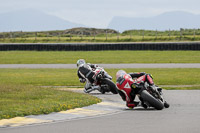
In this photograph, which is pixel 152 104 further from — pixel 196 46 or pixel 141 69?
pixel 196 46

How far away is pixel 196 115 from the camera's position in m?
12.4

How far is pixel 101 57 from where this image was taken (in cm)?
4278

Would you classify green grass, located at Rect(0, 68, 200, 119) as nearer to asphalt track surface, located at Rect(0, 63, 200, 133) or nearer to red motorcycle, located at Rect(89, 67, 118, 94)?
asphalt track surface, located at Rect(0, 63, 200, 133)

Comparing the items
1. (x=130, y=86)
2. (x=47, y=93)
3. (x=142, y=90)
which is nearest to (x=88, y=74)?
(x=47, y=93)

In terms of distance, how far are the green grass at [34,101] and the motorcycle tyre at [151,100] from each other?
184cm

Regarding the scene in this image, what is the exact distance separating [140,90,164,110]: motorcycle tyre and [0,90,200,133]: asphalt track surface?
0.15m

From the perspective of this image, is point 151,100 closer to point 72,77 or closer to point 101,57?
point 72,77

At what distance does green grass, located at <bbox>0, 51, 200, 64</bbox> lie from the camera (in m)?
39.0

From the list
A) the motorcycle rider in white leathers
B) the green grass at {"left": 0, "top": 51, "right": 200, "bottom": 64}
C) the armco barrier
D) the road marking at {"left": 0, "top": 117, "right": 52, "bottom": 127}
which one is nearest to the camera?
the road marking at {"left": 0, "top": 117, "right": 52, "bottom": 127}

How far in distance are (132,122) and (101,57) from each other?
3139 centimetres

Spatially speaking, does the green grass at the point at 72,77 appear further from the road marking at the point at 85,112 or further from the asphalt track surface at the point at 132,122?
the road marking at the point at 85,112

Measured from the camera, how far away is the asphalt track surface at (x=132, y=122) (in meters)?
10.4

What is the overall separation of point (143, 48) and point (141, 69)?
16266 mm

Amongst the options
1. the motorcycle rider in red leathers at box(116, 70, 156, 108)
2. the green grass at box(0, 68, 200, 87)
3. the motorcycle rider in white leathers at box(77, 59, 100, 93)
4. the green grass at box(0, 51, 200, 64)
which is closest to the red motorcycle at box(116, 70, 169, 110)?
the motorcycle rider in red leathers at box(116, 70, 156, 108)
